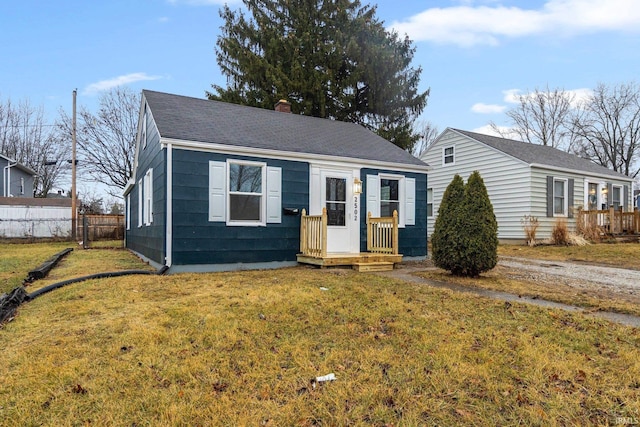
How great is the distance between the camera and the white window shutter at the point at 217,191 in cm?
773

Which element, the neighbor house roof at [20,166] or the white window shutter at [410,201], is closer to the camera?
the white window shutter at [410,201]

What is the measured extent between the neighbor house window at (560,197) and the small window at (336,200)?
33.3 ft

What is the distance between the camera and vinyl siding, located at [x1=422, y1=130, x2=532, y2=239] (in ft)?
46.9

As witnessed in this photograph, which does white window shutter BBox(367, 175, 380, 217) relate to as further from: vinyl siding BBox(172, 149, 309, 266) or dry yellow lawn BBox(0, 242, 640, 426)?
dry yellow lawn BBox(0, 242, 640, 426)

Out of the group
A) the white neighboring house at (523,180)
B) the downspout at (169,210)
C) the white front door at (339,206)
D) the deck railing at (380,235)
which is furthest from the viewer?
the white neighboring house at (523,180)

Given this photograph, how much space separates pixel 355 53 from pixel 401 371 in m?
18.7

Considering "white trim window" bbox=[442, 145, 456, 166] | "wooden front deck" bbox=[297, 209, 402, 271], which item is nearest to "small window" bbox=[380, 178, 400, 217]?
"wooden front deck" bbox=[297, 209, 402, 271]

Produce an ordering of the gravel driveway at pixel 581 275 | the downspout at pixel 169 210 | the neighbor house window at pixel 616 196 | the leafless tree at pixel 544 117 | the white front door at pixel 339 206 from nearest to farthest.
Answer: the gravel driveway at pixel 581 275 < the downspout at pixel 169 210 < the white front door at pixel 339 206 < the neighbor house window at pixel 616 196 < the leafless tree at pixel 544 117

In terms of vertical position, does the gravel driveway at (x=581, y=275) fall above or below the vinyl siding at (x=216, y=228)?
below

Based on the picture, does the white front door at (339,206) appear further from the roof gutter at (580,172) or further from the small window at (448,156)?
the small window at (448,156)

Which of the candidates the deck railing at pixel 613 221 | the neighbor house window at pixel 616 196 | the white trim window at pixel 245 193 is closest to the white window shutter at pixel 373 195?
the white trim window at pixel 245 193

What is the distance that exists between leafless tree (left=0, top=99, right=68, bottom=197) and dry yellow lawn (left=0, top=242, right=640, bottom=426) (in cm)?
2827

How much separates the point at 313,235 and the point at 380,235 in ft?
6.39

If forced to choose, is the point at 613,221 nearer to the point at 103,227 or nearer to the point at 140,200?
the point at 140,200
